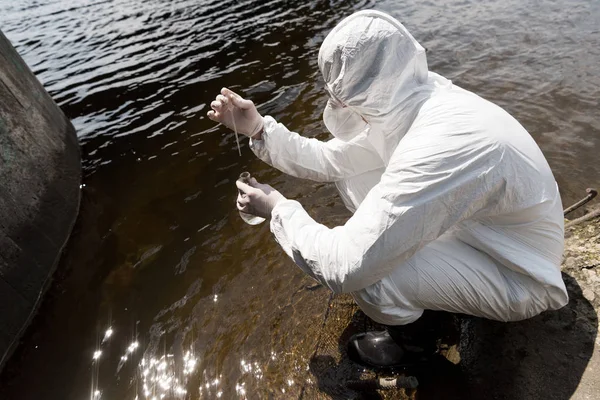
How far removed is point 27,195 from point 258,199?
2.77m

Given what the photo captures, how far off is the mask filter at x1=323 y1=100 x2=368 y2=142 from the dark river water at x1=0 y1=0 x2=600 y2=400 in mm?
1243

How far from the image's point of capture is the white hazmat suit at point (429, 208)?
1469 mm

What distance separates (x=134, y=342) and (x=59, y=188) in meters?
2.18

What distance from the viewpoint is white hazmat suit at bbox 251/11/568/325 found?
1469mm

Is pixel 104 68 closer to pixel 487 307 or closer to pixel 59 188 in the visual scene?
pixel 59 188

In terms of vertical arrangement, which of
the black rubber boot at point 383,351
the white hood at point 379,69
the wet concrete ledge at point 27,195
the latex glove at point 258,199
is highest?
the white hood at point 379,69

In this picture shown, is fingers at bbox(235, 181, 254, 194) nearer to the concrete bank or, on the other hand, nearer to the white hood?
the white hood

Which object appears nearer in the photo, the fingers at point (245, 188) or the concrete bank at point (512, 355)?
the concrete bank at point (512, 355)

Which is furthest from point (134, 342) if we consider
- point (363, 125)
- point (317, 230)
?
point (363, 125)

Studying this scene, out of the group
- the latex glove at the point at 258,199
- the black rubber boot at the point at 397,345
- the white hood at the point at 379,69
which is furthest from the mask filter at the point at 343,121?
the black rubber boot at the point at 397,345

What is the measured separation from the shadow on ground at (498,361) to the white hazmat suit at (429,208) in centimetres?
30

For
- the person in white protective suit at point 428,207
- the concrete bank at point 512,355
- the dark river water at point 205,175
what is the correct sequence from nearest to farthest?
the person in white protective suit at point 428,207 → the concrete bank at point 512,355 → the dark river water at point 205,175

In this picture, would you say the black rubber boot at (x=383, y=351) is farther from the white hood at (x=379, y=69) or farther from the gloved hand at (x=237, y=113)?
the gloved hand at (x=237, y=113)

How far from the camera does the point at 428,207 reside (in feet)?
4.83
